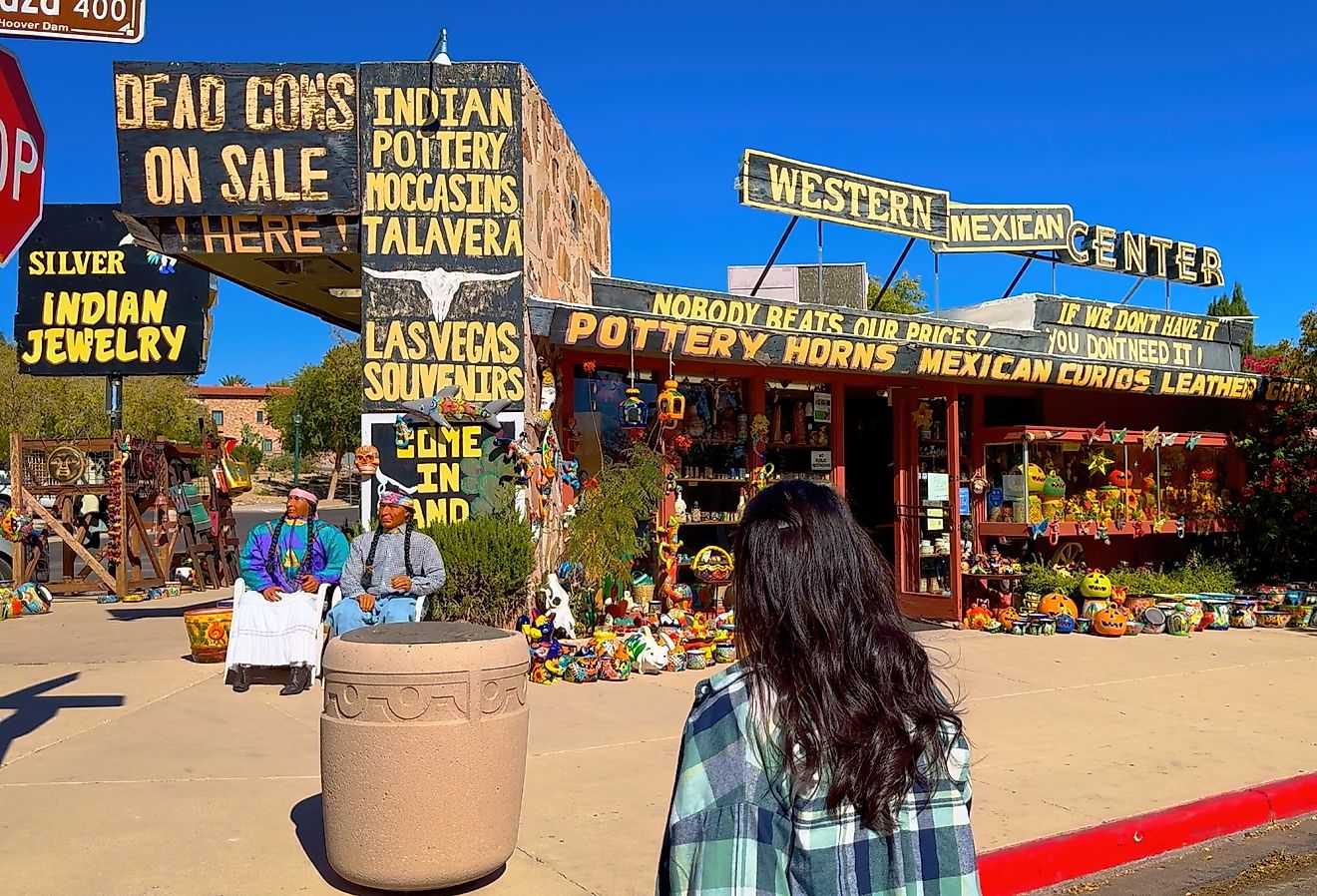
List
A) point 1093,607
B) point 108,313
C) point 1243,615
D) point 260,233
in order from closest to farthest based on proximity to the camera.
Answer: point 260,233, point 1093,607, point 1243,615, point 108,313

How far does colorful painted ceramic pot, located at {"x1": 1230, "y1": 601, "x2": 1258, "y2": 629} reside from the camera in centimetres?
1399

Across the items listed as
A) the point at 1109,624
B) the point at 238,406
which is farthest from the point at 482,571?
the point at 238,406

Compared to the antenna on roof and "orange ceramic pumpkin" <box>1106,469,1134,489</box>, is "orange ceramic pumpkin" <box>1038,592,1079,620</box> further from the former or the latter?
the antenna on roof

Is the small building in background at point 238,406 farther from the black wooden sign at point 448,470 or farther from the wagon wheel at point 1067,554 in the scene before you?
the black wooden sign at point 448,470

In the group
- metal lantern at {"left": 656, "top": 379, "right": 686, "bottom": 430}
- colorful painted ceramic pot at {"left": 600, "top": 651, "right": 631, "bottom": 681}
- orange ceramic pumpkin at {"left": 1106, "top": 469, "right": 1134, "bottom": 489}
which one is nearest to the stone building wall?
metal lantern at {"left": 656, "top": 379, "right": 686, "bottom": 430}

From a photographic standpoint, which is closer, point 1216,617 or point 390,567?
point 390,567

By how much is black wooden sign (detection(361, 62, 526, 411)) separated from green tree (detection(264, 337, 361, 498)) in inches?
1473

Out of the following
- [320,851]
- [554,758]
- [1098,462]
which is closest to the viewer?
[320,851]

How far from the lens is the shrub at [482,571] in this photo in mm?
9680

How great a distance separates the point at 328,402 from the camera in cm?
5209

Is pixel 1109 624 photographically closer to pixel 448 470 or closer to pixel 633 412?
pixel 633 412

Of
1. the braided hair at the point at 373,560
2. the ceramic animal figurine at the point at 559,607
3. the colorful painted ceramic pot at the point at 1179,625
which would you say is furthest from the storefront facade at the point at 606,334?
the colorful painted ceramic pot at the point at 1179,625

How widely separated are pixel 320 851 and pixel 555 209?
8.17m

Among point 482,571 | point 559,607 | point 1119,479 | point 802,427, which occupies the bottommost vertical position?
point 559,607
